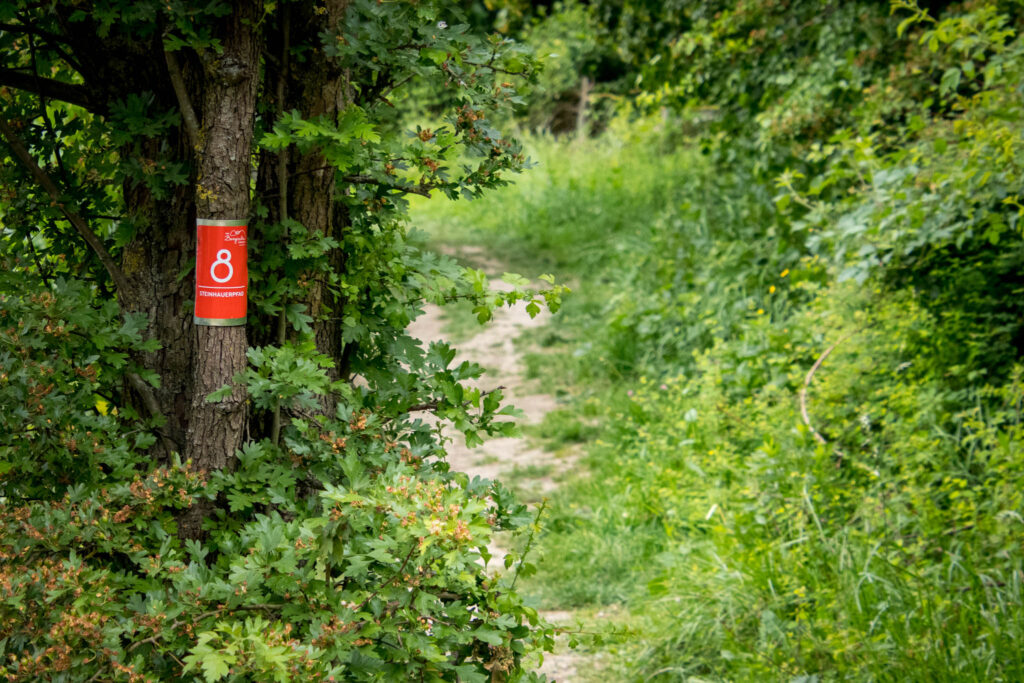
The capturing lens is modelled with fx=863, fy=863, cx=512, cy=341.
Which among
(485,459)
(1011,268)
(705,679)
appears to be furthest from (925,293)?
(485,459)

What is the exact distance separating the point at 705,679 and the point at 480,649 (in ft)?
5.84

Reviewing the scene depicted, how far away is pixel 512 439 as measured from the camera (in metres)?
6.63

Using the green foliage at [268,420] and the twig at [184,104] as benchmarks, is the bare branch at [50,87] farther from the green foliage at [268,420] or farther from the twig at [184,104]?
the twig at [184,104]

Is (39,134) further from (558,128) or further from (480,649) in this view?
(558,128)

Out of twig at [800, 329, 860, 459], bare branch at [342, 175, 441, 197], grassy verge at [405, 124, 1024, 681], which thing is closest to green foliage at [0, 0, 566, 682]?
bare branch at [342, 175, 441, 197]

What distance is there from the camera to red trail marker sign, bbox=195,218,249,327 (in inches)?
76.9

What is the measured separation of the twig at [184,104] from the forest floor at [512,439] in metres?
1.46

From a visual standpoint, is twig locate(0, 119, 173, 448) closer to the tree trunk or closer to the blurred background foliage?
the tree trunk

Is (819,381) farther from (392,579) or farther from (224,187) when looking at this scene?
(224,187)

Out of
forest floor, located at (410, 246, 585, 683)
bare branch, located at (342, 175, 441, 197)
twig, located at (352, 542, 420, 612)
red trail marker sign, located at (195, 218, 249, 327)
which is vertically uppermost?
bare branch, located at (342, 175, 441, 197)

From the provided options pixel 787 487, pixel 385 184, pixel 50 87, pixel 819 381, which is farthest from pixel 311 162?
pixel 819 381

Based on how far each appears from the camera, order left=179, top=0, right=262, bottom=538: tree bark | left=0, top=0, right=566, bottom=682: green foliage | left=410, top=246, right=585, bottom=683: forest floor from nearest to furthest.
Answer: left=0, top=0, right=566, bottom=682: green foliage < left=179, top=0, right=262, bottom=538: tree bark < left=410, top=246, right=585, bottom=683: forest floor

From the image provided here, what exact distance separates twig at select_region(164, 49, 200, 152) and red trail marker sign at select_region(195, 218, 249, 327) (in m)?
0.20

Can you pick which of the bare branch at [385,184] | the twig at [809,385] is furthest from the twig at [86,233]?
the twig at [809,385]
